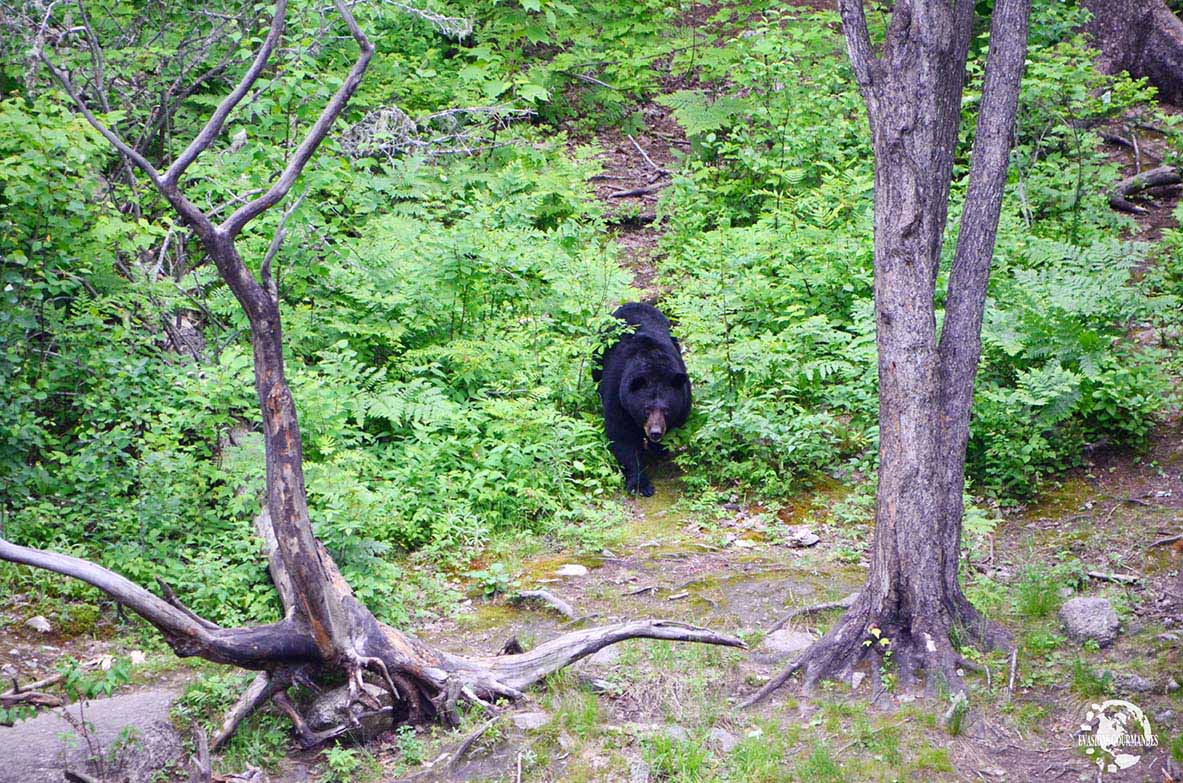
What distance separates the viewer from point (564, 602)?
6.80 m

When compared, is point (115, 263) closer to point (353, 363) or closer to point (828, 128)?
point (353, 363)

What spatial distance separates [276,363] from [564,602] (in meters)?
2.73

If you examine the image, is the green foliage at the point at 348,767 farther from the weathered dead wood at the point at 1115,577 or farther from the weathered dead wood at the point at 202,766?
the weathered dead wood at the point at 1115,577

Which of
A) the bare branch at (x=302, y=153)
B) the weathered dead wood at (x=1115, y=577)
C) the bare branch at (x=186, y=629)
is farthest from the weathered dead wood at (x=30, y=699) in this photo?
the weathered dead wood at (x=1115, y=577)

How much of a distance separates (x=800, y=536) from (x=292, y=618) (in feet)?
13.0

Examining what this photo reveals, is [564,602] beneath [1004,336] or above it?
beneath

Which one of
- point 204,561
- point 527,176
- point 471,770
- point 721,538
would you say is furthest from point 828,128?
point 471,770

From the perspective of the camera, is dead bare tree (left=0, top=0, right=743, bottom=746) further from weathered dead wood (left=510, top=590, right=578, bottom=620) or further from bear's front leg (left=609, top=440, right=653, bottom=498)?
bear's front leg (left=609, top=440, right=653, bottom=498)

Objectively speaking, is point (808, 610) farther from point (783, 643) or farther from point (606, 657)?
point (606, 657)

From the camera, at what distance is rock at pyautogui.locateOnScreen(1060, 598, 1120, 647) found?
5.60 m

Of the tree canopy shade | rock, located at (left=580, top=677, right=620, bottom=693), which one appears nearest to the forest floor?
rock, located at (left=580, top=677, right=620, bottom=693)

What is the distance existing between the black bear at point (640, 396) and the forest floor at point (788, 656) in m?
0.54

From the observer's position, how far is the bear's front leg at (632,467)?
879 centimetres

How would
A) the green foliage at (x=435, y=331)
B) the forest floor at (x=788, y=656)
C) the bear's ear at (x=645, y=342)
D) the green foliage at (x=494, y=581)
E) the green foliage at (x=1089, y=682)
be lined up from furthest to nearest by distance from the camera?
the bear's ear at (x=645, y=342) < the green foliage at (x=435, y=331) < the green foliage at (x=494, y=581) < the green foliage at (x=1089, y=682) < the forest floor at (x=788, y=656)
